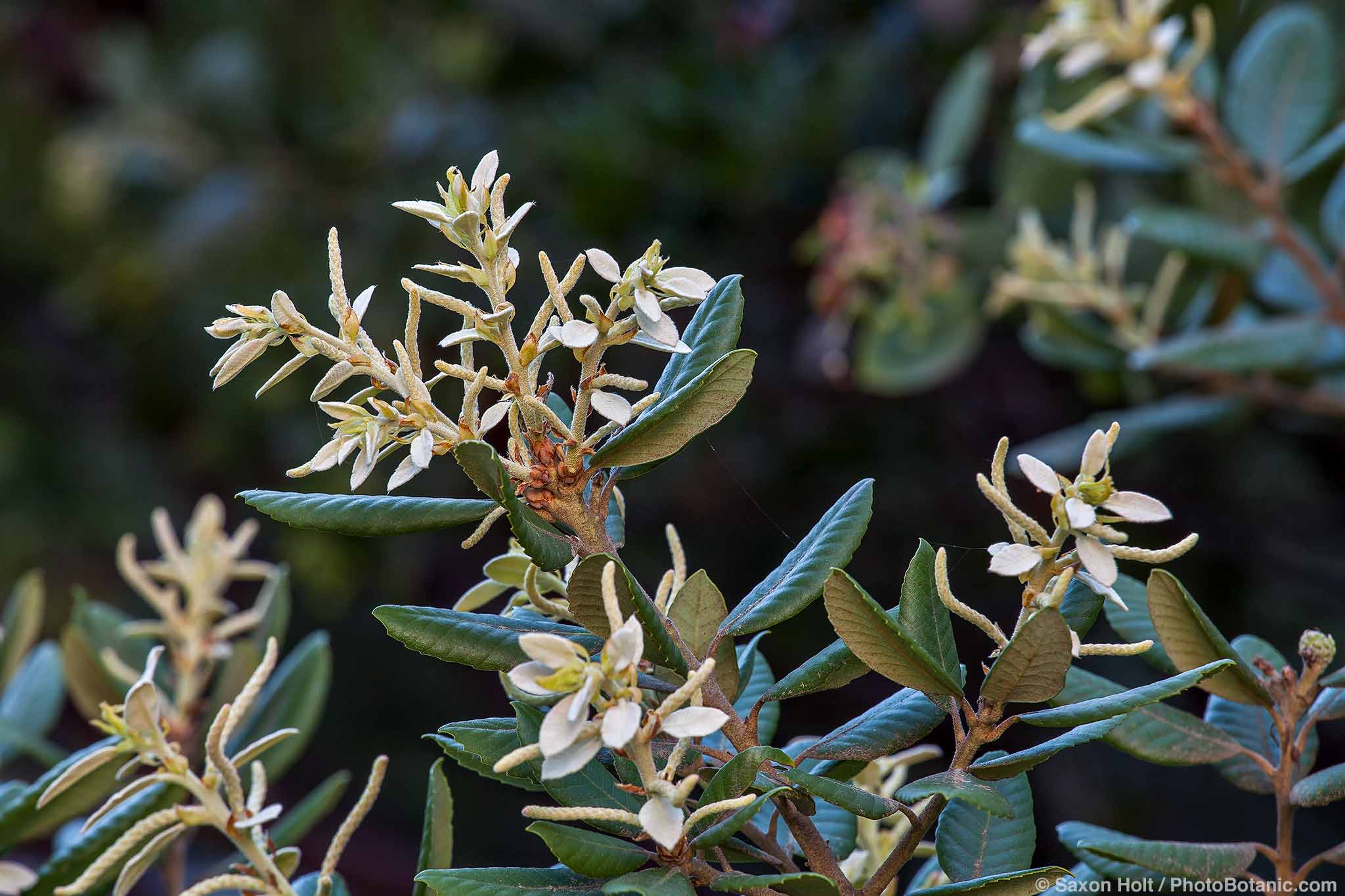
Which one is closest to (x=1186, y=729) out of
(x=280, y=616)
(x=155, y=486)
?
(x=280, y=616)

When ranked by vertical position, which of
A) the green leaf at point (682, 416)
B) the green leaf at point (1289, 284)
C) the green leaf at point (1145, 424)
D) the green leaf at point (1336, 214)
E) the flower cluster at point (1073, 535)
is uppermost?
the green leaf at point (682, 416)

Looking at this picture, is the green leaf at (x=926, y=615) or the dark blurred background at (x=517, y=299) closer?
the green leaf at (x=926, y=615)

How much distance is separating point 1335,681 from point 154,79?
179cm

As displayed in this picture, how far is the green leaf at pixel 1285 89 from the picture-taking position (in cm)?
90

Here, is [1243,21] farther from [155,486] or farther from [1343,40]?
[155,486]

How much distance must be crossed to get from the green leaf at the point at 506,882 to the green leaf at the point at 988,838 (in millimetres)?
115

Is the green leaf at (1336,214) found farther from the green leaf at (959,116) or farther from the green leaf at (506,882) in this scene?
the green leaf at (506,882)

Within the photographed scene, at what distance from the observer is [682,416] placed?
0.33m

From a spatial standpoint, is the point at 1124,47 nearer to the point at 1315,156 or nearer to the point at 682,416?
the point at 1315,156

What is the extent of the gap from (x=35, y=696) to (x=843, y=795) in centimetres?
50

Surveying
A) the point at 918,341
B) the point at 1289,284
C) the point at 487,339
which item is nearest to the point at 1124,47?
the point at 1289,284

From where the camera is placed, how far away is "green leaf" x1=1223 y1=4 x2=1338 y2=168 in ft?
2.94

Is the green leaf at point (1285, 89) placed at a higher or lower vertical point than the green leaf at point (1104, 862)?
higher

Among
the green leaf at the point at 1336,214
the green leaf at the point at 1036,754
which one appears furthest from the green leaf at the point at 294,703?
the green leaf at the point at 1336,214
